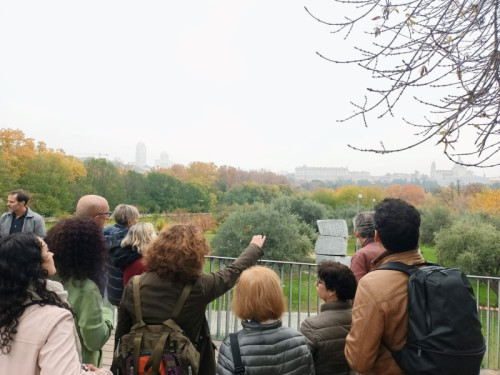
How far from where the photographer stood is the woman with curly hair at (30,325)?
4.22 feet

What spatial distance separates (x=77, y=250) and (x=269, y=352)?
1094 mm

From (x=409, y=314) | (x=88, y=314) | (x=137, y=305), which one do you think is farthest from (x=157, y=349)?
(x=409, y=314)

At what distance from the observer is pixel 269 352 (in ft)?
6.19

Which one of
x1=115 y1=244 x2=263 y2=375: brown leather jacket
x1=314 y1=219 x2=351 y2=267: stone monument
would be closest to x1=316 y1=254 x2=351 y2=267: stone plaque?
x1=314 y1=219 x2=351 y2=267: stone monument

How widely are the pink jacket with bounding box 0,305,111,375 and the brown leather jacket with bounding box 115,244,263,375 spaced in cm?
72

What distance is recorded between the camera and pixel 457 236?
68.1 ft

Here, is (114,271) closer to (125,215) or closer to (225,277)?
(125,215)

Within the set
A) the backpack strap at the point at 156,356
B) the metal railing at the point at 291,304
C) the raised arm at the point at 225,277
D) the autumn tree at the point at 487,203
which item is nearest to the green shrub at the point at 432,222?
the autumn tree at the point at 487,203

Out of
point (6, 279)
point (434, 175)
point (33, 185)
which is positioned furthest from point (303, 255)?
point (434, 175)

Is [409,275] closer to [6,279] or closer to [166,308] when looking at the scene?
[166,308]

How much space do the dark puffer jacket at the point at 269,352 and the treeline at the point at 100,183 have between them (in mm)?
20268

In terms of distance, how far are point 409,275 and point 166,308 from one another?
1192 mm

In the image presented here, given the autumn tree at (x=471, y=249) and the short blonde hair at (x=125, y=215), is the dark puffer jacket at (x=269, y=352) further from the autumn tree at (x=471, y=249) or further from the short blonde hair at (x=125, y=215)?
the autumn tree at (x=471, y=249)

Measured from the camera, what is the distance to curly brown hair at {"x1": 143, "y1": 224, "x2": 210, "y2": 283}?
2.04 metres
